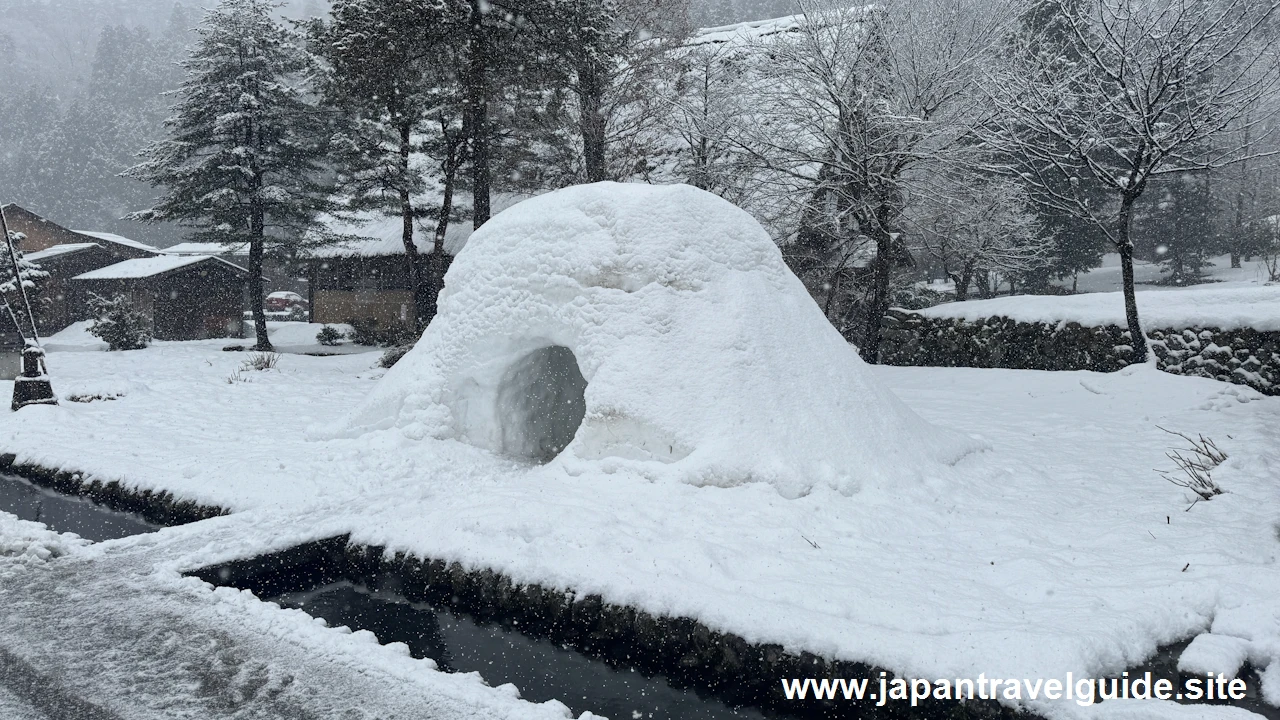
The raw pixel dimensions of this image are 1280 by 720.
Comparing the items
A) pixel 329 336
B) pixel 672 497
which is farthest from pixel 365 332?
pixel 672 497

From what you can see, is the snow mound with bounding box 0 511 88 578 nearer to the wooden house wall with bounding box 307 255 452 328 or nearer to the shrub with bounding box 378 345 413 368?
the shrub with bounding box 378 345 413 368

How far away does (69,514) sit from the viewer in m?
8.12

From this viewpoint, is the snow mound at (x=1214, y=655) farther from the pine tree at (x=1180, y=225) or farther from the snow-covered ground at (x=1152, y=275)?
the pine tree at (x=1180, y=225)

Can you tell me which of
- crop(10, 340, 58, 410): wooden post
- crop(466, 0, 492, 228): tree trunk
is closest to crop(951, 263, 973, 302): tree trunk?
crop(466, 0, 492, 228): tree trunk

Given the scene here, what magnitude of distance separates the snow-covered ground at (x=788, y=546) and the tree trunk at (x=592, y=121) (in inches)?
471

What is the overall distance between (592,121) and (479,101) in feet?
9.45

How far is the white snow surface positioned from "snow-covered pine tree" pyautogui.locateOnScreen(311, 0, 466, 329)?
44.9ft

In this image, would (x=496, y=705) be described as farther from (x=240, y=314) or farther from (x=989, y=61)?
(x=240, y=314)

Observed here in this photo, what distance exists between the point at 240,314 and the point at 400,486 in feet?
101

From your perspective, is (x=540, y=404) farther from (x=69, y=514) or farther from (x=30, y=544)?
(x=69, y=514)

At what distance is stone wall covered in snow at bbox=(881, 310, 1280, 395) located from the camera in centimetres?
1062

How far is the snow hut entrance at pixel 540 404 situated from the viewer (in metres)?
8.92

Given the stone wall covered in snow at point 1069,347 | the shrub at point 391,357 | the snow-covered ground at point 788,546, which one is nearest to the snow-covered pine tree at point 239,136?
the shrub at point 391,357

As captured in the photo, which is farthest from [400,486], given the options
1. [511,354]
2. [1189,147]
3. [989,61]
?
[989,61]
